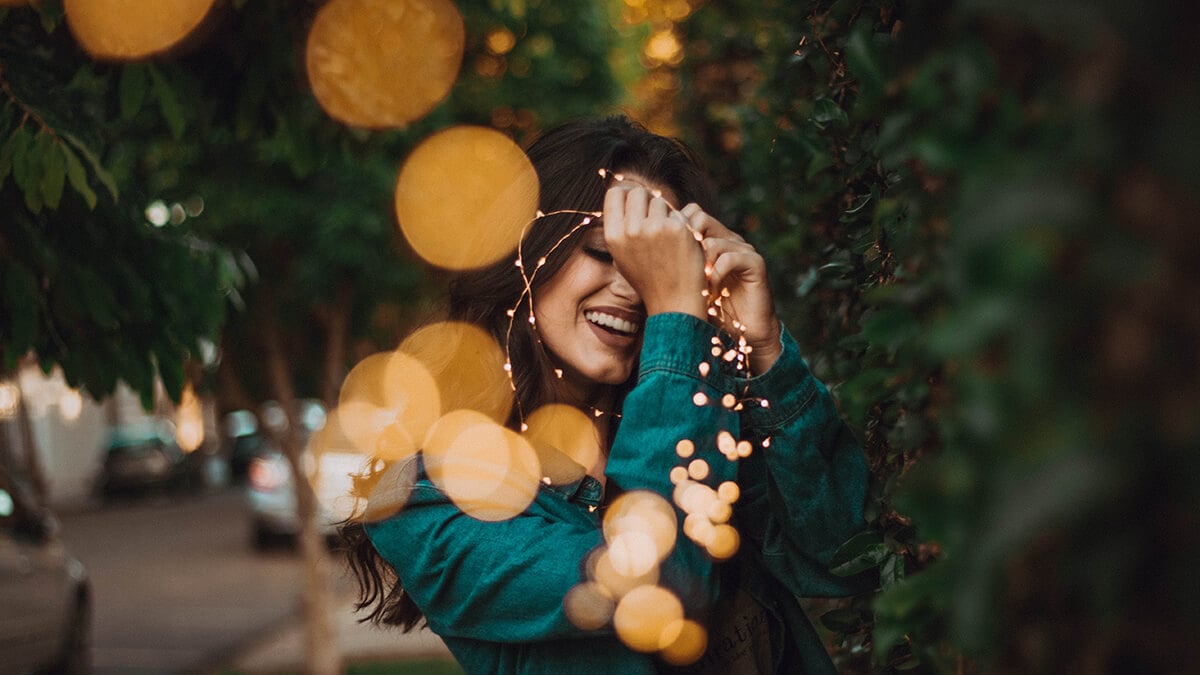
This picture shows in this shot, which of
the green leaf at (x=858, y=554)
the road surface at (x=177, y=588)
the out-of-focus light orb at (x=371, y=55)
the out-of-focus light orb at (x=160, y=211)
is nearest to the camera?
the green leaf at (x=858, y=554)

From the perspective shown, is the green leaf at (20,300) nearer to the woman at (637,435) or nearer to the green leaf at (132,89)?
the green leaf at (132,89)

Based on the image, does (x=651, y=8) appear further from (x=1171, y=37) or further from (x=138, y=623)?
(x=138, y=623)

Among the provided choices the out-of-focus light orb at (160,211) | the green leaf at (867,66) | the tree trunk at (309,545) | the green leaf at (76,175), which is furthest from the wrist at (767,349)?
the tree trunk at (309,545)

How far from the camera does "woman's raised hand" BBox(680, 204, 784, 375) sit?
5.81 feet

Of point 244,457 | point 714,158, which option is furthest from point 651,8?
point 244,457

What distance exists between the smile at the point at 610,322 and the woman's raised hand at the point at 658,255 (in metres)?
0.25

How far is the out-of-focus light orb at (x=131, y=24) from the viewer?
2529 mm

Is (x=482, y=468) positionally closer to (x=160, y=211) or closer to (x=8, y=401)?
(x=160, y=211)

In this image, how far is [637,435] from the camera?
5.48 ft

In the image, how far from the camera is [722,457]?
1699mm

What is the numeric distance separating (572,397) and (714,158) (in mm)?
2474

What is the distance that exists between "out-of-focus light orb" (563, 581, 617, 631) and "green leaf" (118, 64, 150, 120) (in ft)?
5.95

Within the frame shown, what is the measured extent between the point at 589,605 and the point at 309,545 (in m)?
6.27

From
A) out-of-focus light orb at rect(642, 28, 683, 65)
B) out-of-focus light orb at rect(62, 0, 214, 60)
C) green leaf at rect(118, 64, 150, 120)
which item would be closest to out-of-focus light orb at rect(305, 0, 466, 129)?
out-of-focus light orb at rect(62, 0, 214, 60)
